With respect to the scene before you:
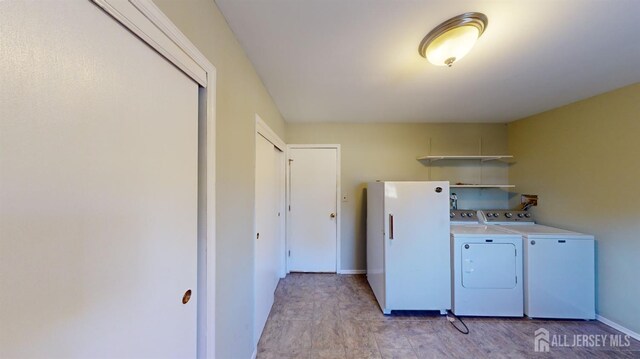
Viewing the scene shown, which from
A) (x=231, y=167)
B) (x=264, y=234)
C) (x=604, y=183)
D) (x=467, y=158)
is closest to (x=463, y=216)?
(x=467, y=158)

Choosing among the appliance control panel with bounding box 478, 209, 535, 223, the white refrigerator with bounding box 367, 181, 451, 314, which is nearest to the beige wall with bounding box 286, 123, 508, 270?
the appliance control panel with bounding box 478, 209, 535, 223

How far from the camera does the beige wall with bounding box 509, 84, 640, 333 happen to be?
199 centimetres

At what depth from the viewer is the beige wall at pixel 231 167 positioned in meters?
1.02

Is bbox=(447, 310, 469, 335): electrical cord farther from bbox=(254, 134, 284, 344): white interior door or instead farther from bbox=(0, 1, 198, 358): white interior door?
bbox=(0, 1, 198, 358): white interior door

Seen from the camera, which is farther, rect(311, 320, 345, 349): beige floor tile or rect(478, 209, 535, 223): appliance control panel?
rect(478, 209, 535, 223): appliance control panel

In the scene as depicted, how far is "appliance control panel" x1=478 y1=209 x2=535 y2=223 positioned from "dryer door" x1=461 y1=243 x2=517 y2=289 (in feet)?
2.39

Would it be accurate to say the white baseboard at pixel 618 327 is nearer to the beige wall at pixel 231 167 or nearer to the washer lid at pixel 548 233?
the washer lid at pixel 548 233

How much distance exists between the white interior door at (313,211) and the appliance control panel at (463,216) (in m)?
1.67

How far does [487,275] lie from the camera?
2.31m

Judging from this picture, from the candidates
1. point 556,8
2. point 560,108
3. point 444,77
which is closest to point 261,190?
point 444,77

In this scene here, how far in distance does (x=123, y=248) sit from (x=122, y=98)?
1.46 ft

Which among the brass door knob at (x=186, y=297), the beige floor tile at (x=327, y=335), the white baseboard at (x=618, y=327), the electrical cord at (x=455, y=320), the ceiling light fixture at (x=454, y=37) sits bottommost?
the electrical cord at (x=455, y=320)

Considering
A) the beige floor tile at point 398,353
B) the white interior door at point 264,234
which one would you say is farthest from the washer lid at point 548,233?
the white interior door at point 264,234

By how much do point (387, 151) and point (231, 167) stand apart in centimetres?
263
